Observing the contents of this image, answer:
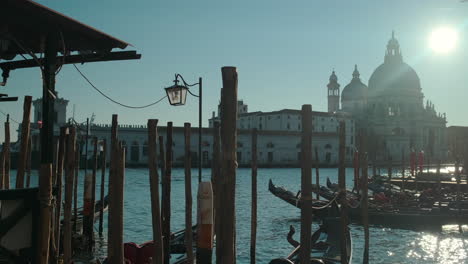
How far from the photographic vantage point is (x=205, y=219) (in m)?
3.80

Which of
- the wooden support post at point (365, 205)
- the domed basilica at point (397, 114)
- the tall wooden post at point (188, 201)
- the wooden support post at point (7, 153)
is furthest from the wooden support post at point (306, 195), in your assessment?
the domed basilica at point (397, 114)

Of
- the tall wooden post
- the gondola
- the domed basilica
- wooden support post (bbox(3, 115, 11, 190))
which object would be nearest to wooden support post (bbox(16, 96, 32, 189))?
wooden support post (bbox(3, 115, 11, 190))

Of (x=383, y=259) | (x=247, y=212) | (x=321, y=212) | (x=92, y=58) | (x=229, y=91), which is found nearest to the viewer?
(x=229, y=91)

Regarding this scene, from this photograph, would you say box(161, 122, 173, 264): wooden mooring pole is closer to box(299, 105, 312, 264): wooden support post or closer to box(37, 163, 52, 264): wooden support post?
box(299, 105, 312, 264): wooden support post

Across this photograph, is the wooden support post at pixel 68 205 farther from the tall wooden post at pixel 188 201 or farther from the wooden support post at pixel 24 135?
the tall wooden post at pixel 188 201

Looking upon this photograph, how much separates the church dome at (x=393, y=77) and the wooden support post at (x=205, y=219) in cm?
5715

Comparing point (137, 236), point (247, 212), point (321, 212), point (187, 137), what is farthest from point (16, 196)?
point (247, 212)

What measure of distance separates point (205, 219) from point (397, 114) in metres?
57.7

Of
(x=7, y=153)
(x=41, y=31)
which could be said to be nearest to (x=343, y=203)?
(x=41, y=31)

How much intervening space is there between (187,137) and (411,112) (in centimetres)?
5586

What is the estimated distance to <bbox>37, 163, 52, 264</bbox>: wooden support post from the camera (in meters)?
3.59

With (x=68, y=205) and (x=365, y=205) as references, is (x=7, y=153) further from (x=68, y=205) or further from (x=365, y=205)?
(x=365, y=205)

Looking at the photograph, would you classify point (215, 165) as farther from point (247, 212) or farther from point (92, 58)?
point (247, 212)

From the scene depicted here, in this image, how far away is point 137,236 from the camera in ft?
37.6
